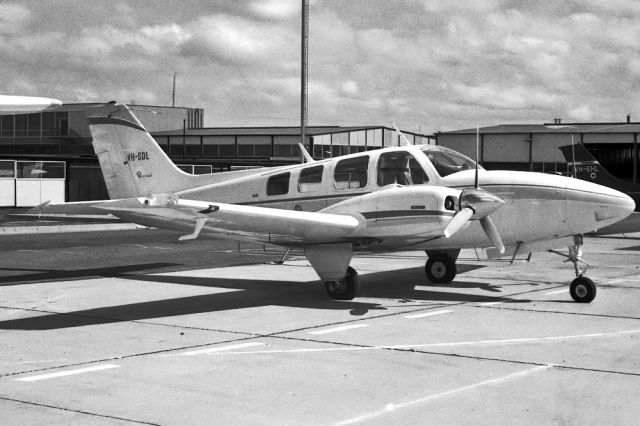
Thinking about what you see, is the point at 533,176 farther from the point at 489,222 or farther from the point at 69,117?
the point at 69,117

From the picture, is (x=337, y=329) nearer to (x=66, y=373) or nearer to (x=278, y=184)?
(x=66, y=373)

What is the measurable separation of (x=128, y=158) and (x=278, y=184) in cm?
373

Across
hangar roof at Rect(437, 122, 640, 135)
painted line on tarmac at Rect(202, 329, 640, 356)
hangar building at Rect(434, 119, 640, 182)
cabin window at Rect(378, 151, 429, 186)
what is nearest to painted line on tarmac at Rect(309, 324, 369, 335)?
painted line on tarmac at Rect(202, 329, 640, 356)

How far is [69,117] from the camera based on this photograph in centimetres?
8538

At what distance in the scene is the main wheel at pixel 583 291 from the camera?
14.6 metres

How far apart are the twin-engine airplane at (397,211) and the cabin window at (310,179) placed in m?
0.02

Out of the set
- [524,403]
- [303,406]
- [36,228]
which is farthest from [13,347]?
[36,228]

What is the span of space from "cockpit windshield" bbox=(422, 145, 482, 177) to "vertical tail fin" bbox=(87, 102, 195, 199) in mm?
5610

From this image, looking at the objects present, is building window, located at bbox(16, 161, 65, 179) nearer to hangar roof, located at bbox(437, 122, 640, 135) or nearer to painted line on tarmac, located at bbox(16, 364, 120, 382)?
hangar roof, located at bbox(437, 122, 640, 135)

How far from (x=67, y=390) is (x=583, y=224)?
31.7ft

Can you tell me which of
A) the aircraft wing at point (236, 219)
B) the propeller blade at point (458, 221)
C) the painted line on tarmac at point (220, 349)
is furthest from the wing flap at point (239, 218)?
the painted line on tarmac at point (220, 349)

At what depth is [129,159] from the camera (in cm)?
1792

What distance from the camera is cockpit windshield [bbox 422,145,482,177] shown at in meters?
15.0

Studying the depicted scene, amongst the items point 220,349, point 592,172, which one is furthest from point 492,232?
point 592,172
